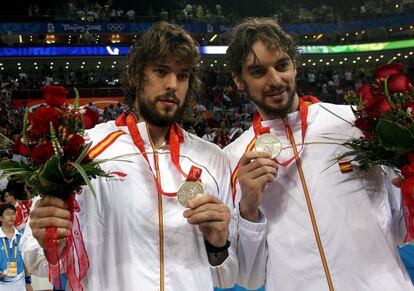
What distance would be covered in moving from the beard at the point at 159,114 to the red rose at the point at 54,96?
523mm

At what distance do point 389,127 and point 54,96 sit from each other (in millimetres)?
1270

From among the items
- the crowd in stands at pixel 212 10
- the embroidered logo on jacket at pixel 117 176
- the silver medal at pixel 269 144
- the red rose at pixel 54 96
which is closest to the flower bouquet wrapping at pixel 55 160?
the red rose at pixel 54 96

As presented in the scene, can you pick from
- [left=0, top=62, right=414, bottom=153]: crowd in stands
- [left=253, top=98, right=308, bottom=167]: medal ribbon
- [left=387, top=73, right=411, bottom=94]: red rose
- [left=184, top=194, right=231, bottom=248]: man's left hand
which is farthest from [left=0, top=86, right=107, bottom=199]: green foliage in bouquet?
[left=0, top=62, right=414, bottom=153]: crowd in stands

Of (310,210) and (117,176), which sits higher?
(117,176)

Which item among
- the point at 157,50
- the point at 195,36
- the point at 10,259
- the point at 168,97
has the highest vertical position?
the point at 195,36

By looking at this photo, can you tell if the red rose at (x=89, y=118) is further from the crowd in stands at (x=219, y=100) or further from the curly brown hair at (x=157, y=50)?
the crowd in stands at (x=219, y=100)

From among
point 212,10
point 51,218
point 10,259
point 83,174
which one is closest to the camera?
point 83,174

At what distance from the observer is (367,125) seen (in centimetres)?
209

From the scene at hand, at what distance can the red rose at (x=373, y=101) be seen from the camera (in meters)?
2.02

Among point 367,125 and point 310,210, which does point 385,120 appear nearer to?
point 367,125

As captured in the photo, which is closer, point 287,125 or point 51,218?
point 51,218

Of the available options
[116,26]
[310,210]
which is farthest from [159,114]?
[116,26]

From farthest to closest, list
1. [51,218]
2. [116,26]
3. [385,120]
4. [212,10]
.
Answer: [212,10], [116,26], [385,120], [51,218]

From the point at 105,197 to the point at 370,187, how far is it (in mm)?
1184
